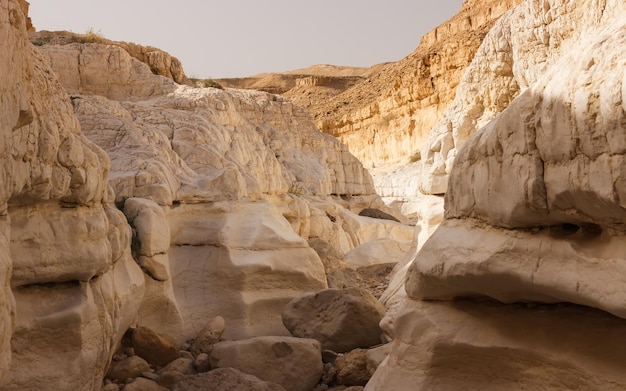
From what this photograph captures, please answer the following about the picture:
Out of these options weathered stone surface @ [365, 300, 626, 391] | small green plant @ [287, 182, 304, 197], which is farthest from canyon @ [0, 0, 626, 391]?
small green plant @ [287, 182, 304, 197]

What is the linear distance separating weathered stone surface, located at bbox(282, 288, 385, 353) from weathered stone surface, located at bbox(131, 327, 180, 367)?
1.32m

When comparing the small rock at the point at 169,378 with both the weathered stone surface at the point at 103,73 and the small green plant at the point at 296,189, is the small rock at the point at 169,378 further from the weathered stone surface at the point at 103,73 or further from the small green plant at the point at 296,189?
the small green plant at the point at 296,189

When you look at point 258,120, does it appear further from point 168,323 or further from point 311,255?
point 168,323

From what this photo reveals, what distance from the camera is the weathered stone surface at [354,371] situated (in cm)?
518

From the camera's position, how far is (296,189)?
14117 millimetres

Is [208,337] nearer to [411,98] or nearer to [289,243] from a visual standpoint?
[289,243]

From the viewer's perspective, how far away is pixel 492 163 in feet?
10.5

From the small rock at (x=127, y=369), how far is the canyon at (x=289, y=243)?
0.05ft

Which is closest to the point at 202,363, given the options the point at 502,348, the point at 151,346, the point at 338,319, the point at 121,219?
the point at 151,346

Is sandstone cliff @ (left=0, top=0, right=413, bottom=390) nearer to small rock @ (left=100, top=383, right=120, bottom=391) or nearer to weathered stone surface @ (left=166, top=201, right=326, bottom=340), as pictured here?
weathered stone surface @ (left=166, top=201, right=326, bottom=340)

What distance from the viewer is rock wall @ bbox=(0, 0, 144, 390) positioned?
357 cm

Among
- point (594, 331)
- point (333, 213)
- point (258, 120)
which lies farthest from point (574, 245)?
point (258, 120)

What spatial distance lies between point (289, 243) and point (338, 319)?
1.54 metres

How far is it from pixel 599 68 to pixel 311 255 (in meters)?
5.20
